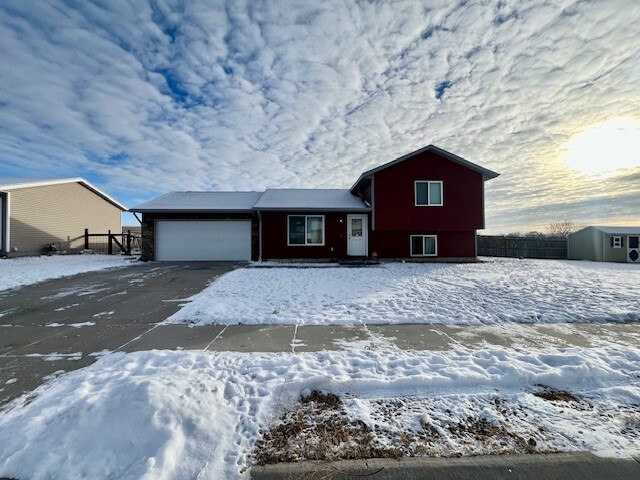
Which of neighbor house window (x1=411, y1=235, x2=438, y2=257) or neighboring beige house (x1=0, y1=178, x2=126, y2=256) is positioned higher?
neighboring beige house (x1=0, y1=178, x2=126, y2=256)

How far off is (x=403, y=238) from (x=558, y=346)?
11.1m

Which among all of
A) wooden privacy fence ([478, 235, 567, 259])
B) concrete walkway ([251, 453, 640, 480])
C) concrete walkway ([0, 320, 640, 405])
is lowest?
concrete walkway ([251, 453, 640, 480])

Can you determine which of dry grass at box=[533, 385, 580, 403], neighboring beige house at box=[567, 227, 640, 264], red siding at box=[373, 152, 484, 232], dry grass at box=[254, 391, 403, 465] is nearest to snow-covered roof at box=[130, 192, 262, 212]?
red siding at box=[373, 152, 484, 232]

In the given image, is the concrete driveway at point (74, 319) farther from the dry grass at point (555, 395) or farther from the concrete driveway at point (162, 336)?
the dry grass at point (555, 395)

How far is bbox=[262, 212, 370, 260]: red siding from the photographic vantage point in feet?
48.6

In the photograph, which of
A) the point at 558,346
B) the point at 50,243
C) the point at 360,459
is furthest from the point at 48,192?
the point at 558,346

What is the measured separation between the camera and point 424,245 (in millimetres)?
15180

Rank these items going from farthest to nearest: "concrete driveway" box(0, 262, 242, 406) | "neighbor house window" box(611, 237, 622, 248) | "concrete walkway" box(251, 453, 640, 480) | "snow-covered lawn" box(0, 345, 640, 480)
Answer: "neighbor house window" box(611, 237, 622, 248), "concrete driveway" box(0, 262, 242, 406), "snow-covered lawn" box(0, 345, 640, 480), "concrete walkway" box(251, 453, 640, 480)

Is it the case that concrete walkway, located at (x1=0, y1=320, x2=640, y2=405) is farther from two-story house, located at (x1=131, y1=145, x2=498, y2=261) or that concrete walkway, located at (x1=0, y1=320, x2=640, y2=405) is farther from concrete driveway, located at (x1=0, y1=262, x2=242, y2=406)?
two-story house, located at (x1=131, y1=145, x2=498, y2=261)

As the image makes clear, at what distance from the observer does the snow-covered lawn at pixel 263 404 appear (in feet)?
6.89

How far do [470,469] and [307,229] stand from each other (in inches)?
516

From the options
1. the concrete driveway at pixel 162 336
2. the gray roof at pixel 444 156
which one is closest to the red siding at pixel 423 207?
the gray roof at pixel 444 156

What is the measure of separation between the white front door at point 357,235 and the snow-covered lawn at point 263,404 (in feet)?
36.4

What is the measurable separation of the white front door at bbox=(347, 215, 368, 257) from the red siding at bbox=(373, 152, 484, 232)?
946mm
